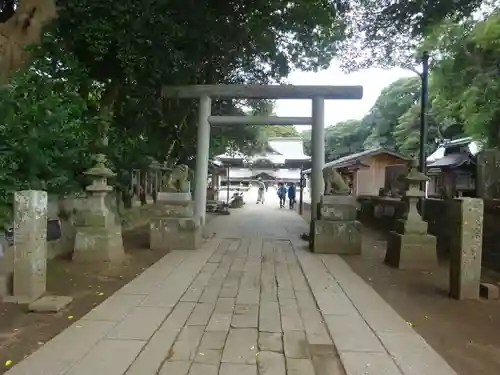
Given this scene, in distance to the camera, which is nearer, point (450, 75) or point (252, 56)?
point (450, 75)

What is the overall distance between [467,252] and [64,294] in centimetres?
505

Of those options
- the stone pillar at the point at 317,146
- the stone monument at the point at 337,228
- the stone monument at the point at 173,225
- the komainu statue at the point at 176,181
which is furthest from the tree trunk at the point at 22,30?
the stone monument at the point at 337,228

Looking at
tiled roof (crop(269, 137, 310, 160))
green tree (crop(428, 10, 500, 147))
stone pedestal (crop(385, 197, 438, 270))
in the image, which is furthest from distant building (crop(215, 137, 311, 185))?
stone pedestal (crop(385, 197, 438, 270))

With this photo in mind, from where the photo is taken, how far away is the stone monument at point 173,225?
9.12 meters

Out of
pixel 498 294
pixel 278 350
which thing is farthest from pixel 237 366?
pixel 498 294

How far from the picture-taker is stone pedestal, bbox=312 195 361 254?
898 cm

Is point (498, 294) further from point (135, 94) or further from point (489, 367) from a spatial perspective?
point (135, 94)

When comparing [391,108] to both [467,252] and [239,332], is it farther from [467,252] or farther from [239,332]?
[239,332]

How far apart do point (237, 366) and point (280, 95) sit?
28.2ft

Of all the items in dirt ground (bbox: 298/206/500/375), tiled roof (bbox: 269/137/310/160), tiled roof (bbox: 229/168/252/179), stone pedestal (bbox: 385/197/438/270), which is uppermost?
tiled roof (bbox: 269/137/310/160)

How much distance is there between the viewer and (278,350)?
370cm

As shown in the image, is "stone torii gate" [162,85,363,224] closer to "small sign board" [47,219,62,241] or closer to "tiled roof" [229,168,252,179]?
"small sign board" [47,219,62,241]

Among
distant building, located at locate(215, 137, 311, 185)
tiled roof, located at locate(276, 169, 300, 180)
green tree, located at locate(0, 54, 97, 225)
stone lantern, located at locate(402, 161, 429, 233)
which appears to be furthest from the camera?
tiled roof, located at locate(276, 169, 300, 180)

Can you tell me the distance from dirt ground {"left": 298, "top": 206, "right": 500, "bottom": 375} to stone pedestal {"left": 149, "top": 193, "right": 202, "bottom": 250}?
3.40 meters
